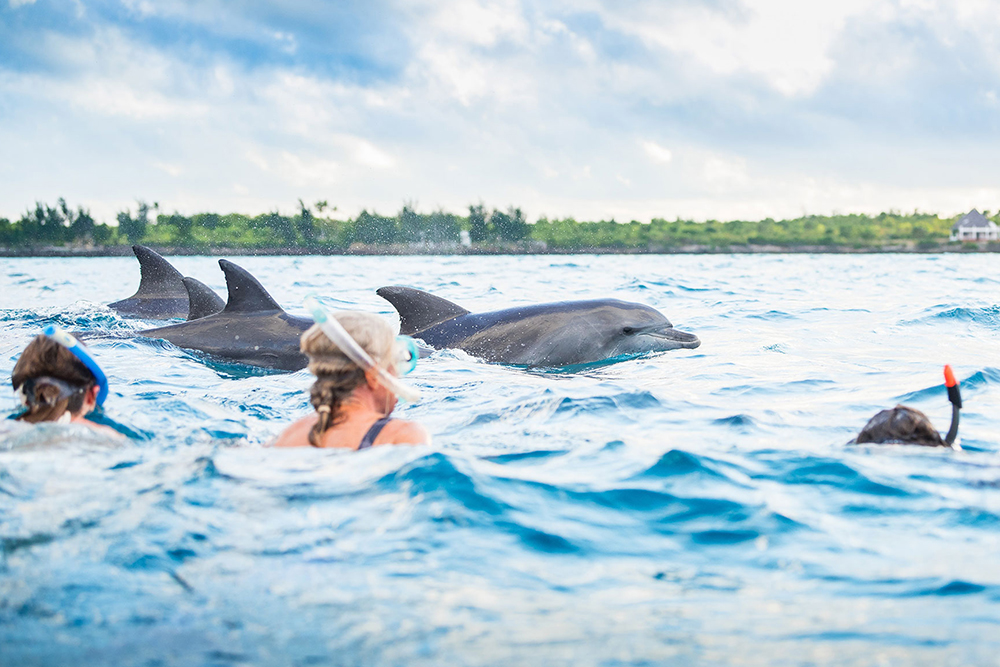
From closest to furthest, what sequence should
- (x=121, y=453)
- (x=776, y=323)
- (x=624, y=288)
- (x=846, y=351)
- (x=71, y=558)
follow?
(x=71, y=558)
(x=121, y=453)
(x=846, y=351)
(x=776, y=323)
(x=624, y=288)

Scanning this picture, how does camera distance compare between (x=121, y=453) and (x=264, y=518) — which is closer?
(x=264, y=518)

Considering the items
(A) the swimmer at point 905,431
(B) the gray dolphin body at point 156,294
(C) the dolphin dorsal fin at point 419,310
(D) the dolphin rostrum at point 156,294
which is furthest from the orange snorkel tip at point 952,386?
(D) the dolphin rostrum at point 156,294

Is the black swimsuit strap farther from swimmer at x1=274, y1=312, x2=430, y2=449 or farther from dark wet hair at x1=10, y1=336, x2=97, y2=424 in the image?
dark wet hair at x1=10, y1=336, x2=97, y2=424

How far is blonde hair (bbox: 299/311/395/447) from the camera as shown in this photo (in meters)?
4.44

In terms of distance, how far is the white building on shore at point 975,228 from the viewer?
101 m

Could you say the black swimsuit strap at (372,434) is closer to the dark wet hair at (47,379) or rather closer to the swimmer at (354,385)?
the swimmer at (354,385)

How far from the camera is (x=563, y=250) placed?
97.9 metres

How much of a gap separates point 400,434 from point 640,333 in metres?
5.58

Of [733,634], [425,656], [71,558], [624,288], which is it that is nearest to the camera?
[425,656]

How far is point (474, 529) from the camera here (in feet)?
12.7

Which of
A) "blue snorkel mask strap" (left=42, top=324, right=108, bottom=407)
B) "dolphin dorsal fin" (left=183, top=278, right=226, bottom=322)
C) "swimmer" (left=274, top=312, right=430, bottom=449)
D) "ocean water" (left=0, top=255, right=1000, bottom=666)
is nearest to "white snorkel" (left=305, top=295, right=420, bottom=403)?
"swimmer" (left=274, top=312, right=430, bottom=449)

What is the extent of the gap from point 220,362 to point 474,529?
20.0 ft

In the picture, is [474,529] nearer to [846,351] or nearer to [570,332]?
[570,332]

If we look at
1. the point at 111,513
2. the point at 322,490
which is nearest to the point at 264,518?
the point at 322,490
